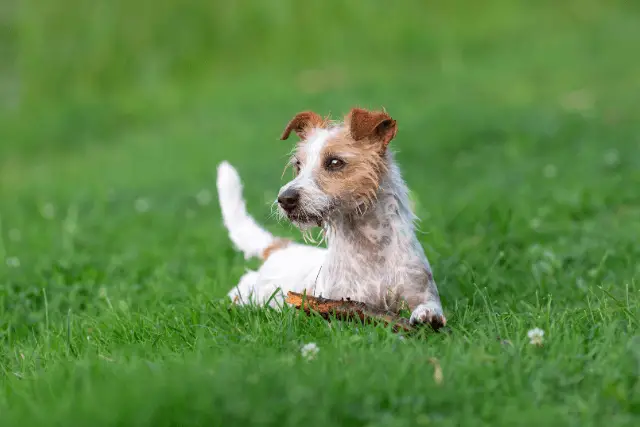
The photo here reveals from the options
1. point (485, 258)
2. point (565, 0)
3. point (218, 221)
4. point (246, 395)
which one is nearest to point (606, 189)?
point (485, 258)

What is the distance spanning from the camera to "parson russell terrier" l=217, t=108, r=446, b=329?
4.72 metres

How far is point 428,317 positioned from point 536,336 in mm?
607

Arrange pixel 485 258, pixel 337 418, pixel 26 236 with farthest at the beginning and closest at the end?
pixel 26 236
pixel 485 258
pixel 337 418

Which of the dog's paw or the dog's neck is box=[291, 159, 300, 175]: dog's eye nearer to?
the dog's neck

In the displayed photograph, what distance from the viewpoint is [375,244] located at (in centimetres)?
496

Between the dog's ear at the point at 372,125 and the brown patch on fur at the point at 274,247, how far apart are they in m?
1.54

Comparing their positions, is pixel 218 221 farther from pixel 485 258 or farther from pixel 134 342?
pixel 134 342

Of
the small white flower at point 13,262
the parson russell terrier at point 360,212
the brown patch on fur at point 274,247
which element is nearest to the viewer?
the parson russell terrier at point 360,212

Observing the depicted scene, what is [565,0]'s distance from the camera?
21.1 m

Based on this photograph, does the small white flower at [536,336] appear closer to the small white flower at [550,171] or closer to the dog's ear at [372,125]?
the dog's ear at [372,125]

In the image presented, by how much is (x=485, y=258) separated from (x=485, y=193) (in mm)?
2717

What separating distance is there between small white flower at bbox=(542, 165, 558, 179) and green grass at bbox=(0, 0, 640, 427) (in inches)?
3.7

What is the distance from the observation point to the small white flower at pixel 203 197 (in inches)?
436

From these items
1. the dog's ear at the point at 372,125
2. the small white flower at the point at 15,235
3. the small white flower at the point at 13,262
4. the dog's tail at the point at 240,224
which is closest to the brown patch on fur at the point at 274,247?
the dog's tail at the point at 240,224
